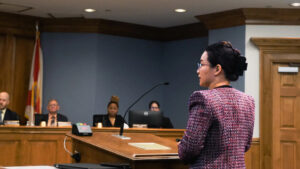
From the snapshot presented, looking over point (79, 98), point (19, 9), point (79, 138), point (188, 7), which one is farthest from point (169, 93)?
point (79, 138)

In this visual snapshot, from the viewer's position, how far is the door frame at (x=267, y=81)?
7.32 m

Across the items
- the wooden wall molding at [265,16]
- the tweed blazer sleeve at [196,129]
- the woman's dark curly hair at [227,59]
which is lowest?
the tweed blazer sleeve at [196,129]

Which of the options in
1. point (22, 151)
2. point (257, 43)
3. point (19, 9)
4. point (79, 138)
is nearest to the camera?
point (79, 138)

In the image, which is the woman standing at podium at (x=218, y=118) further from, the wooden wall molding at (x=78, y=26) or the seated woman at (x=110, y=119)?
the wooden wall molding at (x=78, y=26)

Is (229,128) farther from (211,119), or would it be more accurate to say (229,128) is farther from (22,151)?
(22,151)

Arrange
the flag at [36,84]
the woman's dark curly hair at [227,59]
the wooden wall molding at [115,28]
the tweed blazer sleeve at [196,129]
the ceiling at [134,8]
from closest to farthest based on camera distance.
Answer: the tweed blazer sleeve at [196,129] < the woman's dark curly hair at [227,59] < the ceiling at [134,8] < the flag at [36,84] < the wooden wall molding at [115,28]

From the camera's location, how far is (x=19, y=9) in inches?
315

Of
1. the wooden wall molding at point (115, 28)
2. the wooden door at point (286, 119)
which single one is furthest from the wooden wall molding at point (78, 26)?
the wooden door at point (286, 119)

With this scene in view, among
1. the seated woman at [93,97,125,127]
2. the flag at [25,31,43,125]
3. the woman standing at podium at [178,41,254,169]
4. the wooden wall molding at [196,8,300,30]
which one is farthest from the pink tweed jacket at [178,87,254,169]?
the flag at [25,31,43,125]

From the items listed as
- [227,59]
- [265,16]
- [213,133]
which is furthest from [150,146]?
[265,16]

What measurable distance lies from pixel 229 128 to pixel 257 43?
5.41 meters

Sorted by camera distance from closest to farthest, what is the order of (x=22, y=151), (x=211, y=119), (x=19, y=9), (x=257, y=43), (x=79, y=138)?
(x=211, y=119) → (x=79, y=138) → (x=22, y=151) → (x=257, y=43) → (x=19, y=9)

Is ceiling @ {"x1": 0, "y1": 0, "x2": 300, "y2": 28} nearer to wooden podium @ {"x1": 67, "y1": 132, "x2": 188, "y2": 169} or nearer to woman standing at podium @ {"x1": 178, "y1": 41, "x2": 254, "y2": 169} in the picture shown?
wooden podium @ {"x1": 67, "y1": 132, "x2": 188, "y2": 169}

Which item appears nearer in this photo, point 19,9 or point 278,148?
point 278,148
